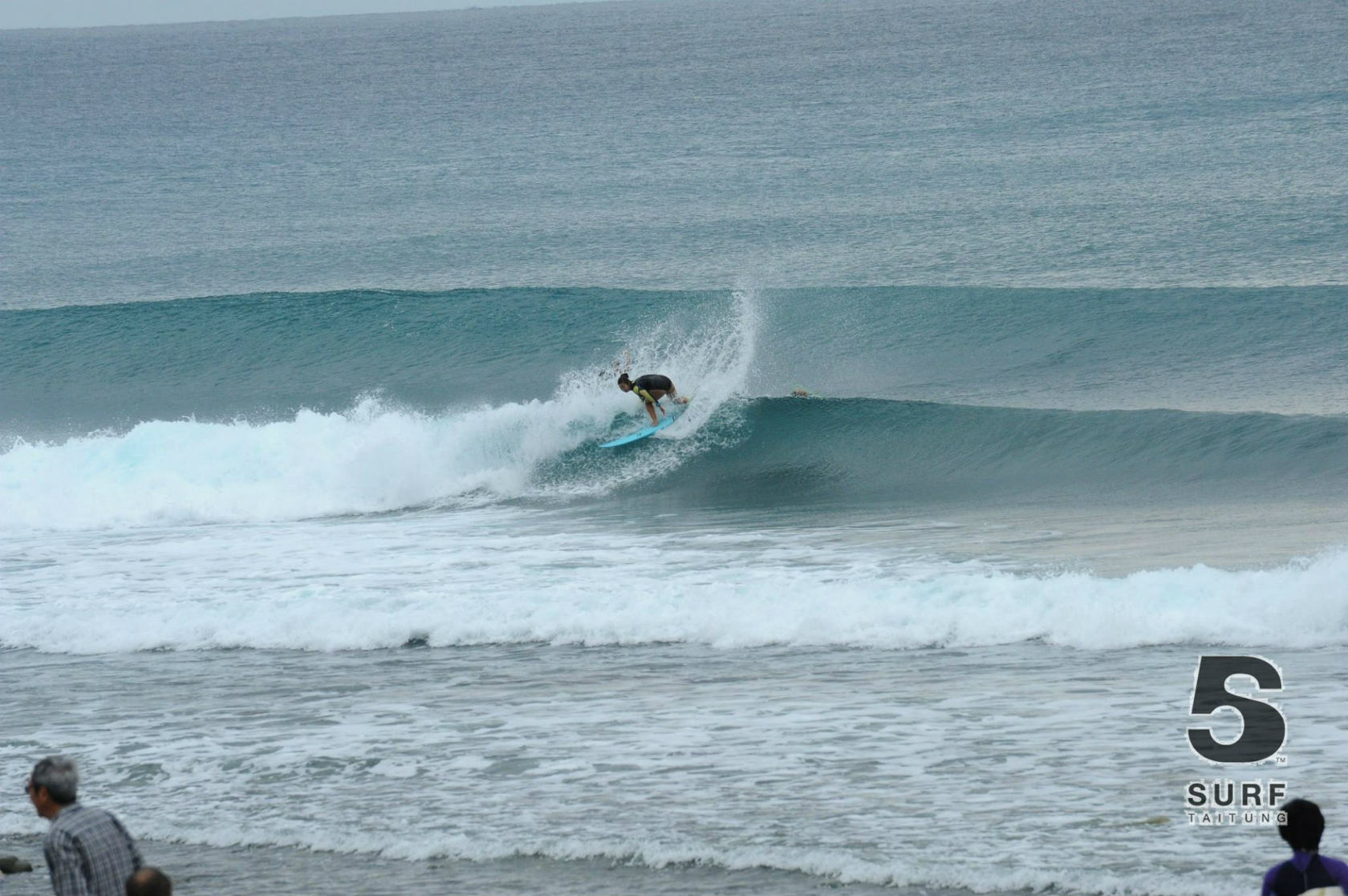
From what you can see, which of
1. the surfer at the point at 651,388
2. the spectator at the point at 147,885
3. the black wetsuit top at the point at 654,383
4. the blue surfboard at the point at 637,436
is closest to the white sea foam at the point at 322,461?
the blue surfboard at the point at 637,436

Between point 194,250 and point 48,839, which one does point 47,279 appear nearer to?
point 194,250

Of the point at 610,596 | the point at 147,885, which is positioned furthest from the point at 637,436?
the point at 147,885

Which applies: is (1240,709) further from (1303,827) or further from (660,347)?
(660,347)

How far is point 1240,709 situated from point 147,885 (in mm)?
6771

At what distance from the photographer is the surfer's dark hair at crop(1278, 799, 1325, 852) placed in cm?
448

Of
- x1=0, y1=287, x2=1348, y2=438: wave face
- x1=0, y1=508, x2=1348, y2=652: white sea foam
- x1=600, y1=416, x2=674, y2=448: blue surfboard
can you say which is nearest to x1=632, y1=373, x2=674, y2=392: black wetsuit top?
x1=600, y1=416, x2=674, y2=448: blue surfboard

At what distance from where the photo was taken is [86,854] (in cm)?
480

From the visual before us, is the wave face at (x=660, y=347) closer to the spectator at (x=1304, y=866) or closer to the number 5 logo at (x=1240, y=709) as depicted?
the number 5 logo at (x=1240, y=709)

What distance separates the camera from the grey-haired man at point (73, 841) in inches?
188

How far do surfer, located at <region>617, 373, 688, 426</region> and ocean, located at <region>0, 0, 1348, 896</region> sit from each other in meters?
0.61

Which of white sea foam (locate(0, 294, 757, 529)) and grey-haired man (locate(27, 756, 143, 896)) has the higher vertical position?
white sea foam (locate(0, 294, 757, 529))

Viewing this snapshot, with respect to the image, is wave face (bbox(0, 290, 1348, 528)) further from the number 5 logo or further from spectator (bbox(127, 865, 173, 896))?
spectator (bbox(127, 865, 173, 896))

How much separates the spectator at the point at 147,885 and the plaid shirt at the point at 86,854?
450 mm

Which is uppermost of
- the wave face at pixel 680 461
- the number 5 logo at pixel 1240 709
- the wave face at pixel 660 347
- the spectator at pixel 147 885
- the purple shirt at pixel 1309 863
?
the wave face at pixel 660 347
